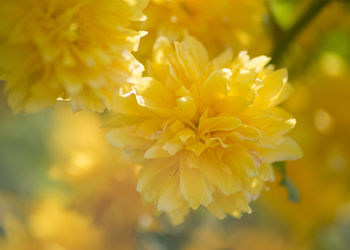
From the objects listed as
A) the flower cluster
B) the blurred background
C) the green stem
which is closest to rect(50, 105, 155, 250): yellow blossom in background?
the blurred background

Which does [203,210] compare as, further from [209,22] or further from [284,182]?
[209,22]

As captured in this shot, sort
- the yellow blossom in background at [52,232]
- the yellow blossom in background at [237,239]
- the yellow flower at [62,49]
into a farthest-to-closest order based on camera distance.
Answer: the yellow blossom in background at [237,239], the yellow blossom in background at [52,232], the yellow flower at [62,49]

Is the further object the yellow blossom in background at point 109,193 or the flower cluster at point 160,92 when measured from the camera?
the yellow blossom in background at point 109,193

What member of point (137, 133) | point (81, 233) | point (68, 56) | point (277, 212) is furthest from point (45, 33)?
point (277, 212)

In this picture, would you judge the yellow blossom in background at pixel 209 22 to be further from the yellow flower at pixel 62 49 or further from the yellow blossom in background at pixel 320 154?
the yellow blossom in background at pixel 320 154

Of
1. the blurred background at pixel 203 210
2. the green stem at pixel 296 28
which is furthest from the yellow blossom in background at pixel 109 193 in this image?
the green stem at pixel 296 28

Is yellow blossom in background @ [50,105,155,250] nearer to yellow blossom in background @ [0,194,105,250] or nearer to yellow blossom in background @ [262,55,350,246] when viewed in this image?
yellow blossom in background @ [0,194,105,250]

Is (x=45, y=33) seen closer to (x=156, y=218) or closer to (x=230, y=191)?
(x=230, y=191)
